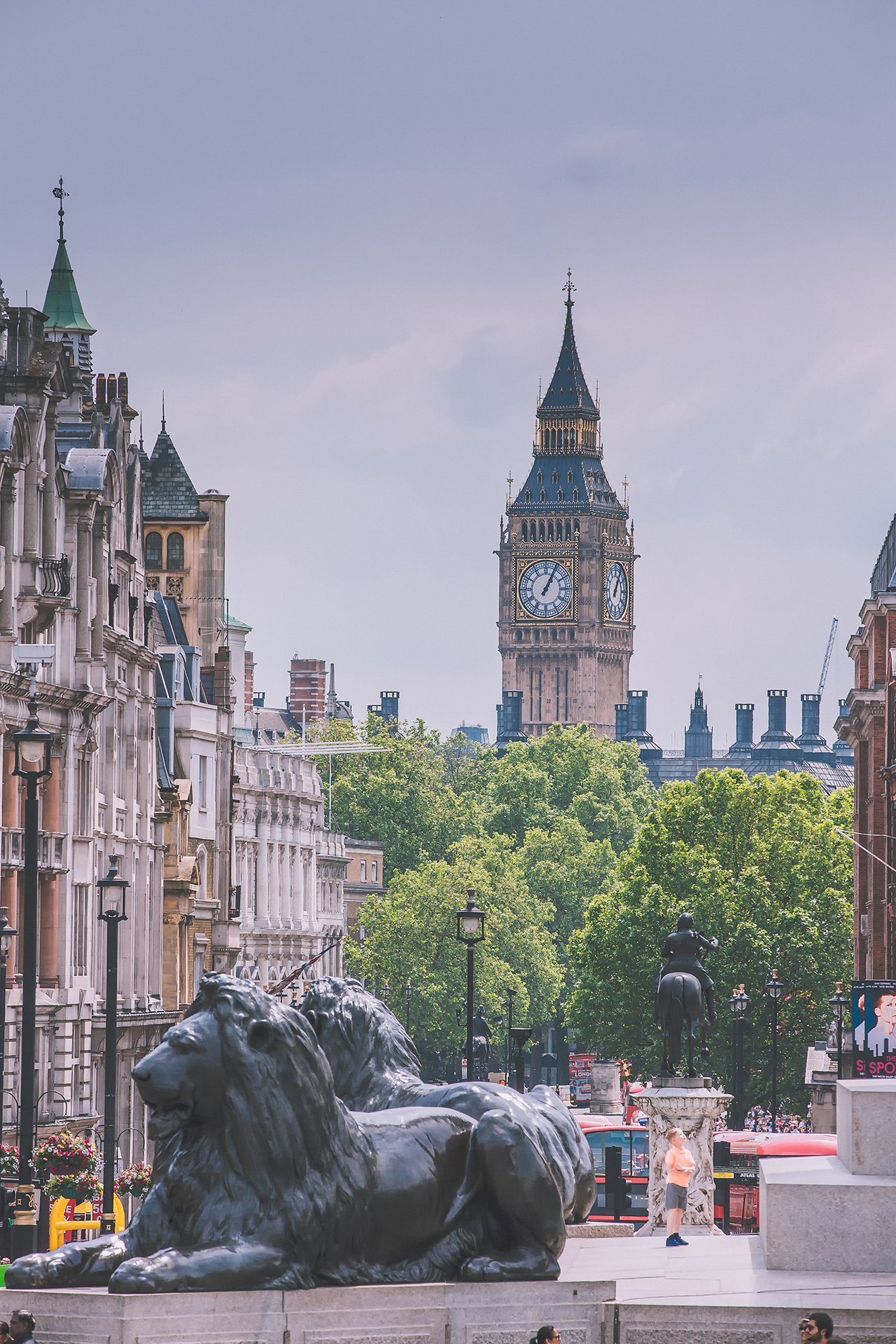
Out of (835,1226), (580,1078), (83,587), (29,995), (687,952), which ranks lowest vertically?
(580,1078)

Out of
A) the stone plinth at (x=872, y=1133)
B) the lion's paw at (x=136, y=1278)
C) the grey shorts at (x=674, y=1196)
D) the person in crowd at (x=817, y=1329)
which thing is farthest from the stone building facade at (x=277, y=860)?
the person in crowd at (x=817, y=1329)

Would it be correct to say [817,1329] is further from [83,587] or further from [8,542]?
[83,587]

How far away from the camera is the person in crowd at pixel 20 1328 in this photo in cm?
1359

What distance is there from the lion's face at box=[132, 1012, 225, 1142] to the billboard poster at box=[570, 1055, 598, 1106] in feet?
367

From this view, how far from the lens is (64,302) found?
68500 mm

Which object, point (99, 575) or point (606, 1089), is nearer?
point (99, 575)

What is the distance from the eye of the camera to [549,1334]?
1349 cm

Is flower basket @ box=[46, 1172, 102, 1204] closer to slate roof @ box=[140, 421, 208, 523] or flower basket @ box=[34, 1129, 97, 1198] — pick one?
flower basket @ box=[34, 1129, 97, 1198]

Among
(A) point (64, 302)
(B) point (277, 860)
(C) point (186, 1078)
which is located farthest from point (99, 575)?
(B) point (277, 860)

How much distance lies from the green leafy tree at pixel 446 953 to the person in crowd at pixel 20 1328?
107904 mm

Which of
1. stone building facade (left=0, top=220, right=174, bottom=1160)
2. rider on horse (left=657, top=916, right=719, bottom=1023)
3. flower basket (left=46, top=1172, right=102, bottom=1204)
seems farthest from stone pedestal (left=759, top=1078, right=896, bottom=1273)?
stone building facade (left=0, top=220, right=174, bottom=1160)

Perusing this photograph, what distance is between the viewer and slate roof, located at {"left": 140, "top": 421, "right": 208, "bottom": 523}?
79562 millimetres

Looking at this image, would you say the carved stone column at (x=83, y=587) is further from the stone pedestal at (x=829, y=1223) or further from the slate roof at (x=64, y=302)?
the stone pedestal at (x=829, y=1223)

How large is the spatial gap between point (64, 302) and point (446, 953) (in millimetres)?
65646
